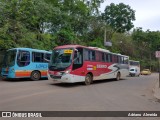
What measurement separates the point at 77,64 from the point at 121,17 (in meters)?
52.1

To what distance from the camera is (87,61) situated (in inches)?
708

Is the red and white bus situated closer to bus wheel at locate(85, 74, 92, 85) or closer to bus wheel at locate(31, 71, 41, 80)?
bus wheel at locate(85, 74, 92, 85)

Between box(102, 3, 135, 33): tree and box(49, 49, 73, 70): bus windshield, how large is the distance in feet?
167

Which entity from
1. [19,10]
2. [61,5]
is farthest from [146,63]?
[19,10]

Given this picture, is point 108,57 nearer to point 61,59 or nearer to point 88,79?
point 88,79

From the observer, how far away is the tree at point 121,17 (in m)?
66.2

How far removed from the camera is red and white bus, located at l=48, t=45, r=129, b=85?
16.1m

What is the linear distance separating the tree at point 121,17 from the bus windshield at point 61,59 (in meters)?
51.0

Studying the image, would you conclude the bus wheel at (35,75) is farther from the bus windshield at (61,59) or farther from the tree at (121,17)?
the tree at (121,17)

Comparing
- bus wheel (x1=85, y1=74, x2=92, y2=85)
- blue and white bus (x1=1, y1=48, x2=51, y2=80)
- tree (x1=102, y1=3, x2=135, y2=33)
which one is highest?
tree (x1=102, y1=3, x2=135, y2=33)

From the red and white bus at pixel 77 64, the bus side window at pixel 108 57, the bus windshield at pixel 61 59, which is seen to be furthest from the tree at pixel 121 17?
the bus windshield at pixel 61 59

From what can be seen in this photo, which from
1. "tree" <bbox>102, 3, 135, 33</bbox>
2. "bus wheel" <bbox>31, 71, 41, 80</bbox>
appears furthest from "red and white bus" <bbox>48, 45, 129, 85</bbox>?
"tree" <bbox>102, 3, 135, 33</bbox>

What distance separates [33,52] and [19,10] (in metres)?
5.87

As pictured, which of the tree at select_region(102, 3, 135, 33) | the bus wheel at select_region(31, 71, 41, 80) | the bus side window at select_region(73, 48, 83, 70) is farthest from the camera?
the tree at select_region(102, 3, 135, 33)
